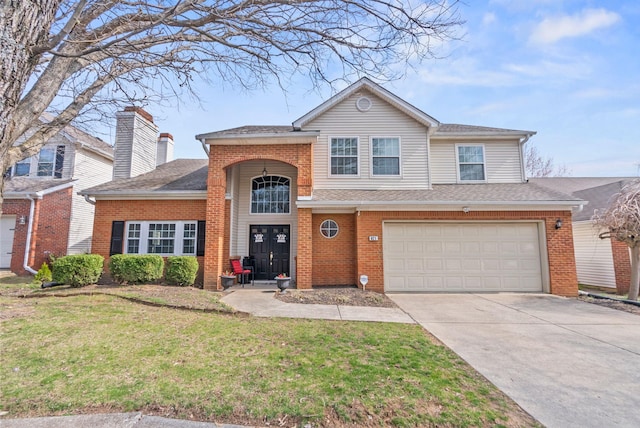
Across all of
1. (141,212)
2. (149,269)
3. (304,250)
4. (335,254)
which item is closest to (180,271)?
(149,269)

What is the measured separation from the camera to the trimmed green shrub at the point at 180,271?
963 cm

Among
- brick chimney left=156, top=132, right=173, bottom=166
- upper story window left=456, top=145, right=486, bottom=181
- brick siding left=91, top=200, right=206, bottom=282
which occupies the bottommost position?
brick siding left=91, top=200, right=206, bottom=282

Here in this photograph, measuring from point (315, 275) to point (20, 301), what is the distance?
24.6ft

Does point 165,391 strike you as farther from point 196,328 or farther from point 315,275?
point 315,275

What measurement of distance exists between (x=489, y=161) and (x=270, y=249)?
29.9 ft

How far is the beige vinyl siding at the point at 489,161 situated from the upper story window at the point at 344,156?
3.12m

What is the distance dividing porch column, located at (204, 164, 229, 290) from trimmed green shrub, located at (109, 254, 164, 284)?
5.32 feet

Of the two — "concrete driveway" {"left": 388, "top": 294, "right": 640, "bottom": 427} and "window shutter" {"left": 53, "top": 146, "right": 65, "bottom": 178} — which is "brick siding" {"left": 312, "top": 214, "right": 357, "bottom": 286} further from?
"window shutter" {"left": 53, "top": 146, "right": 65, "bottom": 178}

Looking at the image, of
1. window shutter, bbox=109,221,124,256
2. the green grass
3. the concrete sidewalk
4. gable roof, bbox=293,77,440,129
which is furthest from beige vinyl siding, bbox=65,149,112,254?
gable roof, bbox=293,77,440,129

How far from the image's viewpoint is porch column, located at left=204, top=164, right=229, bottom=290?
9.96 meters

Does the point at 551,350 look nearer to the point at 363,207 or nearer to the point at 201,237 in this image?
the point at 363,207

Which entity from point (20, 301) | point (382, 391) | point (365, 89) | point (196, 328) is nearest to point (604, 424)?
point (382, 391)

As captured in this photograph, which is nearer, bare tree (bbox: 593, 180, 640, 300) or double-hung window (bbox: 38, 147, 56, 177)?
bare tree (bbox: 593, 180, 640, 300)

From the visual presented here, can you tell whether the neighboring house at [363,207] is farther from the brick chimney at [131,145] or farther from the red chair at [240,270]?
the brick chimney at [131,145]
